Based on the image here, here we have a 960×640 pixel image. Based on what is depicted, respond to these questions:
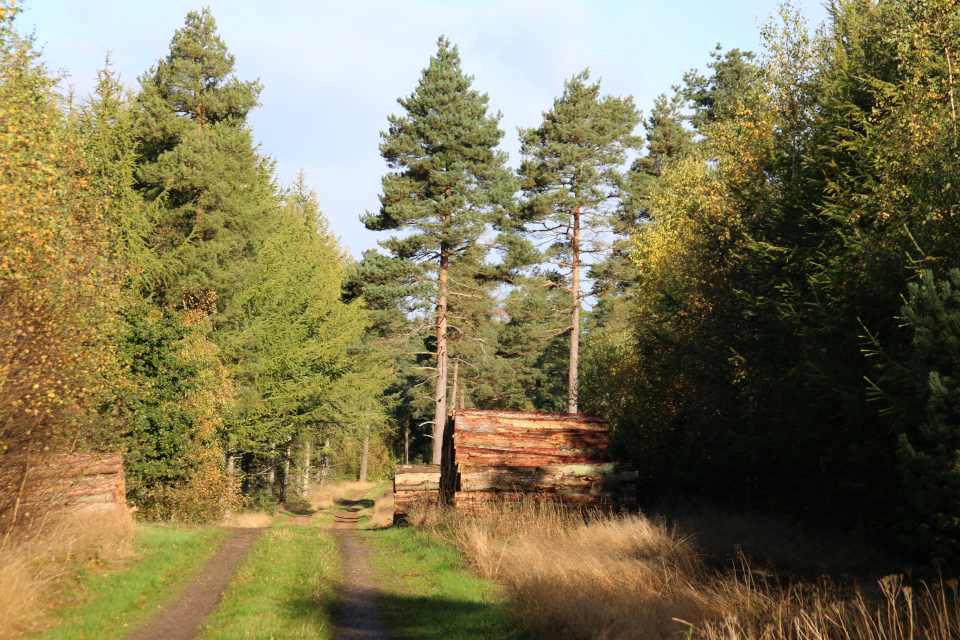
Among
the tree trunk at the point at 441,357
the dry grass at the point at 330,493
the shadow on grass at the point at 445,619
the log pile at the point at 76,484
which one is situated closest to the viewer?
the shadow on grass at the point at 445,619

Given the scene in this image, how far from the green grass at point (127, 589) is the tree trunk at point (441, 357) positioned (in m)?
14.1

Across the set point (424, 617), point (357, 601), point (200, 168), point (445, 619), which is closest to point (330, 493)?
point (200, 168)

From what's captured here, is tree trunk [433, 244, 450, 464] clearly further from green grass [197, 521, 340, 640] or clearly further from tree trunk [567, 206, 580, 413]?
green grass [197, 521, 340, 640]

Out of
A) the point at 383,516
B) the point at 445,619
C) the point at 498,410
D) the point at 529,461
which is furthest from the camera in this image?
the point at 383,516

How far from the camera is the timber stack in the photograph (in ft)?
50.9

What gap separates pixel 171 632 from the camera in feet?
26.3

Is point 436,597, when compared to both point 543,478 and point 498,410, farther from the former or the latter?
point 498,410

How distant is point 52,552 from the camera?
9797mm

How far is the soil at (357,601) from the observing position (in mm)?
8086

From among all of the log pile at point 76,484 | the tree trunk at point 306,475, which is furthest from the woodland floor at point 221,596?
the tree trunk at point 306,475

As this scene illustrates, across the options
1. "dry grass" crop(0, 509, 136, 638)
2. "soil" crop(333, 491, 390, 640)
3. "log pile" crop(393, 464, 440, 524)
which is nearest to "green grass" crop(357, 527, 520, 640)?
"soil" crop(333, 491, 390, 640)

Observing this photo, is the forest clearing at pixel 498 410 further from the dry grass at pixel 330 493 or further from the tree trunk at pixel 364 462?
the tree trunk at pixel 364 462

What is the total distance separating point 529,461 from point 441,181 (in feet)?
50.6

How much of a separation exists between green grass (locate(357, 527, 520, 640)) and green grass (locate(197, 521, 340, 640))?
3.01 ft
